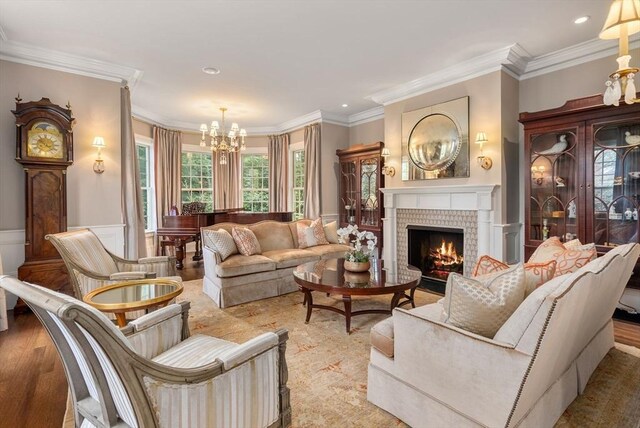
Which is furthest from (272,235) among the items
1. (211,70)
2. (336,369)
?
(336,369)

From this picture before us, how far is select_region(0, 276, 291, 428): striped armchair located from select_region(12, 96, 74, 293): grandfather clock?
2.90 m

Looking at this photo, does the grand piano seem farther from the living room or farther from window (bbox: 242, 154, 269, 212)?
window (bbox: 242, 154, 269, 212)

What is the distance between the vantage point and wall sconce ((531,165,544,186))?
152 inches

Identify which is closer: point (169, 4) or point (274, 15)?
point (169, 4)

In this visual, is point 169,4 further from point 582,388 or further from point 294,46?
point 582,388

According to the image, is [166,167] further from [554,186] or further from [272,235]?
[554,186]

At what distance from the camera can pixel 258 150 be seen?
27.0 feet

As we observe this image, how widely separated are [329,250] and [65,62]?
4183 millimetres

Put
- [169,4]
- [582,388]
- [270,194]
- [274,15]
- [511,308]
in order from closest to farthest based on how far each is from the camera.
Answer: [511,308] < [582,388] < [169,4] < [274,15] < [270,194]

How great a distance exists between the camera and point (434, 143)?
4672 millimetres

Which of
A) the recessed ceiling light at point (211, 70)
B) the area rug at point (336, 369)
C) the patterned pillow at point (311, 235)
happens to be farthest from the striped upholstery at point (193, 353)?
the recessed ceiling light at point (211, 70)

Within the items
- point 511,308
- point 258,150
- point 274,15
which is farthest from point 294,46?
point 258,150

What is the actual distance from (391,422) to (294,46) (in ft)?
12.3

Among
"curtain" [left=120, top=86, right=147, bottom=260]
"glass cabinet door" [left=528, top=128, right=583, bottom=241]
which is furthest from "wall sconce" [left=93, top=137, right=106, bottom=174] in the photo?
"glass cabinet door" [left=528, top=128, right=583, bottom=241]
